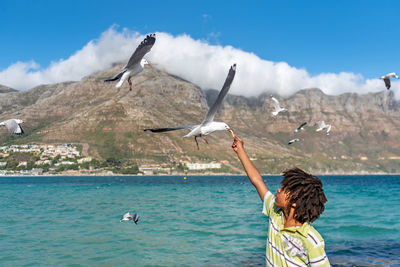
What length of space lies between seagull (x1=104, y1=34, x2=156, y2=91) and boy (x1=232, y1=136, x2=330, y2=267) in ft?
16.8

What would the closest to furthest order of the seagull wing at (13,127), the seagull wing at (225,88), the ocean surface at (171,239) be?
the seagull wing at (225,88), the seagull wing at (13,127), the ocean surface at (171,239)

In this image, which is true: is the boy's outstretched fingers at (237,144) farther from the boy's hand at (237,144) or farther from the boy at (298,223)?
the boy at (298,223)

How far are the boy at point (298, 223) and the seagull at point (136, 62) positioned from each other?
5.13 metres

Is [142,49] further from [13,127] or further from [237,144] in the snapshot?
[13,127]

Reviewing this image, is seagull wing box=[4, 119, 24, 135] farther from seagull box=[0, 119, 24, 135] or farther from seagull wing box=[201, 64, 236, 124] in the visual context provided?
seagull wing box=[201, 64, 236, 124]

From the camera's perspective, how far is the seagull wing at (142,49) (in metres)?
8.33

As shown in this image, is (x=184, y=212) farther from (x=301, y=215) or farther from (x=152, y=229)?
(x=301, y=215)

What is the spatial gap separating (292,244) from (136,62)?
6.68 m

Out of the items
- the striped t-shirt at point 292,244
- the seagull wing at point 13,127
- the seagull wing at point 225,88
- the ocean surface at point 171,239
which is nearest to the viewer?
the striped t-shirt at point 292,244

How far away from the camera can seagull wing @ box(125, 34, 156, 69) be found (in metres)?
8.33

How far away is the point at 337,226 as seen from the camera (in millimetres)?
29297

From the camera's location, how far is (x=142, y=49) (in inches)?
344

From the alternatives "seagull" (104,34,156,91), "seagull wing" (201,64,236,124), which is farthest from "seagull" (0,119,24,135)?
"seagull wing" (201,64,236,124)

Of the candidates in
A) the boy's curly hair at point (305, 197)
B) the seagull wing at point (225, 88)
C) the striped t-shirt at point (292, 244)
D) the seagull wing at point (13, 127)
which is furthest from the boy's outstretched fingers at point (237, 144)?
the seagull wing at point (13, 127)
